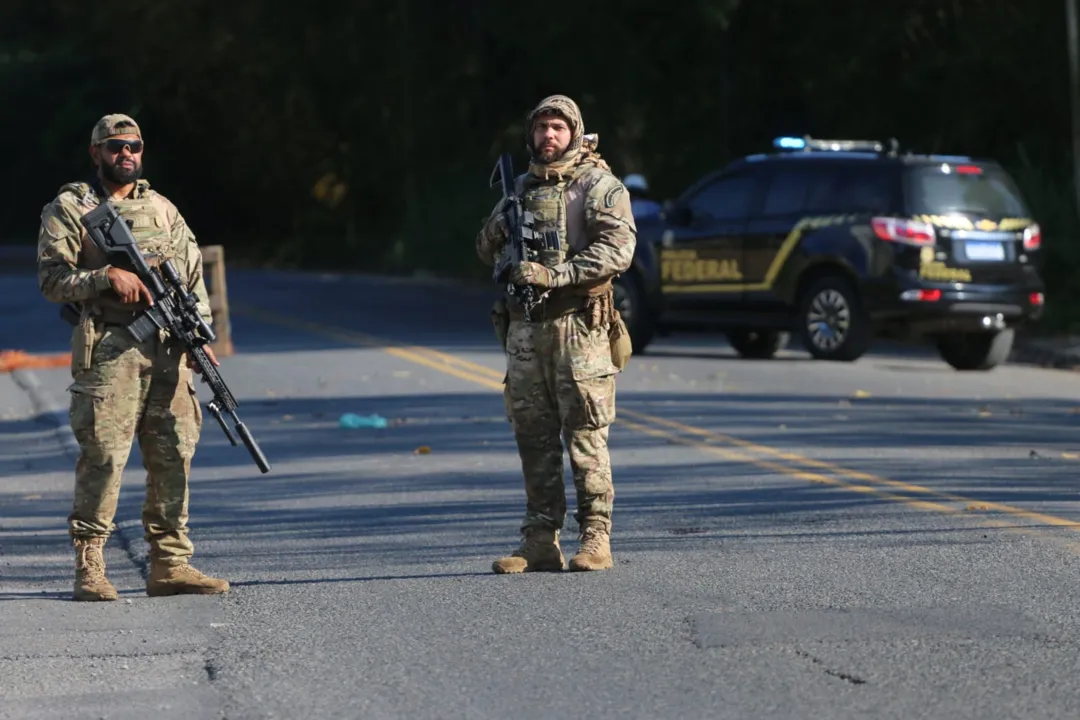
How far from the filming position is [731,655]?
6.80 m

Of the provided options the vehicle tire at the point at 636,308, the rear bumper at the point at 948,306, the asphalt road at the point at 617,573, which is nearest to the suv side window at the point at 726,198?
the vehicle tire at the point at 636,308

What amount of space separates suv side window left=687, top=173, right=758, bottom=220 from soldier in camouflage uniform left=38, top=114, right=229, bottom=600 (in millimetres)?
12383

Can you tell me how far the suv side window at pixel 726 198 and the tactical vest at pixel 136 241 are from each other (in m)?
12.5

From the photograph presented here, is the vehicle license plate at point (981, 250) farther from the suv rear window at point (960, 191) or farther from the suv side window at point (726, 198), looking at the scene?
the suv side window at point (726, 198)

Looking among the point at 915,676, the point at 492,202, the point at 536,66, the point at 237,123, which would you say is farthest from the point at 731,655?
the point at 237,123

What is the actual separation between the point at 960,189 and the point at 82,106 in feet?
147

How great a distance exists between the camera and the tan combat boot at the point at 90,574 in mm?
8227

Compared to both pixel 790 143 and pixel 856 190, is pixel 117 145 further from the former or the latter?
pixel 790 143

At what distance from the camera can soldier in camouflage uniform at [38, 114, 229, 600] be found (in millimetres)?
8078

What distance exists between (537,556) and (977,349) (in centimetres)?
1185

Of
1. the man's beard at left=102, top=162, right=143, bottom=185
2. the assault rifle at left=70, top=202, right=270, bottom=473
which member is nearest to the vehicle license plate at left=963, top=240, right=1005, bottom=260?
the assault rifle at left=70, top=202, right=270, bottom=473

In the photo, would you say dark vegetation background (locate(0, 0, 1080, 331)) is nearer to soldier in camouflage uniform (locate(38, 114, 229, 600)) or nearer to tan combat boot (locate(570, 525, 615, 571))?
tan combat boot (locate(570, 525, 615, 571))

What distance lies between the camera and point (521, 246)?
8422mm

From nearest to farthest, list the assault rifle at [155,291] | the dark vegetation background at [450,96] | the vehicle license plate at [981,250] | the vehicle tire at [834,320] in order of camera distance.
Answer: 1. the assault rifle at [155,291]
2. the vehicle license plate at [981,250]
3. the vehicle tire at [834,320]
4. the dark vegetation background at [450,96]
